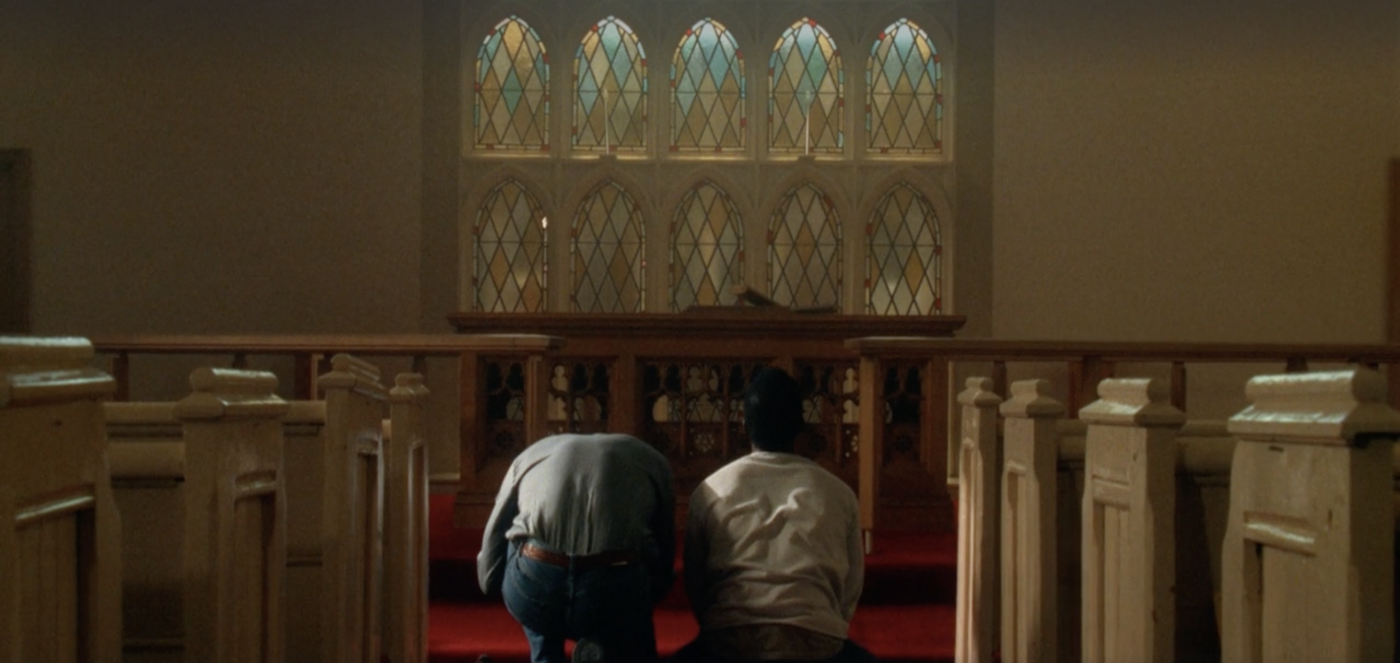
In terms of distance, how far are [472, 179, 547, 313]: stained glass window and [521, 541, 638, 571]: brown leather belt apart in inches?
210

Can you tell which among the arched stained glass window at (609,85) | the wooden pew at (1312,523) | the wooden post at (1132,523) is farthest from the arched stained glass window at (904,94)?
the wooden pew at (1312,523)

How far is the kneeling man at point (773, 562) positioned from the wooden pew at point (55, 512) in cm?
144

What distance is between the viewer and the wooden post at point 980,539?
151 inches

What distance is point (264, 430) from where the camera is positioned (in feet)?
8.55

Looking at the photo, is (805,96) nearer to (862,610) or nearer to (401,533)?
(862,610)

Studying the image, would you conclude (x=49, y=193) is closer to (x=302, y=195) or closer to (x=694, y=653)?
(x=302, y=195)

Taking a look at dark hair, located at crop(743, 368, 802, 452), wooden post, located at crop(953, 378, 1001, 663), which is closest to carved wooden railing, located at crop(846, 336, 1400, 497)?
wooden post, located at crop(953, 378, 1001, 663)

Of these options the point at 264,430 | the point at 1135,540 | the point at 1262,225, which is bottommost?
A: the point at 1135,540

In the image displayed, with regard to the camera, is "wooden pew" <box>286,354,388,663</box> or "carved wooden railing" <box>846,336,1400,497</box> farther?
"carved wooden railing" <box>846,336,1400,497</box>

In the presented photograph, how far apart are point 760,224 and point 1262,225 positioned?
9.93 feet

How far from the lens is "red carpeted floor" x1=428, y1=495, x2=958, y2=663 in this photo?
438cm

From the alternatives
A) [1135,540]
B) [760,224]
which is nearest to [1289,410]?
[1135,540]

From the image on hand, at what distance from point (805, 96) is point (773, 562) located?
6.09 m

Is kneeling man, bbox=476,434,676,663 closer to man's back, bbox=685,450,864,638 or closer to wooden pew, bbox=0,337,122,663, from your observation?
man's back, bbox=685,450,864,638
